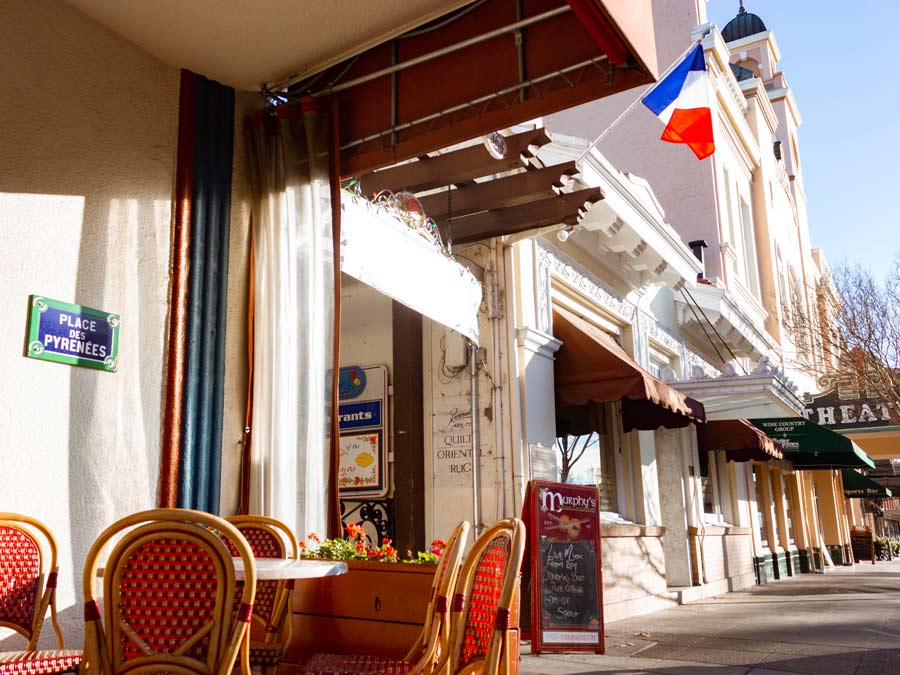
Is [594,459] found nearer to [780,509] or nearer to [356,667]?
[356,667]

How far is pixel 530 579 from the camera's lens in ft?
22.3

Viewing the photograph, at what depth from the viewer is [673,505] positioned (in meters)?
11.4

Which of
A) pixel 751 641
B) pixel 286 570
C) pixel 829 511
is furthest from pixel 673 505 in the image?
pixel 829 511

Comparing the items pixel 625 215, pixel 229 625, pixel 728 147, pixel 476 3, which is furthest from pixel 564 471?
pixel 728 147

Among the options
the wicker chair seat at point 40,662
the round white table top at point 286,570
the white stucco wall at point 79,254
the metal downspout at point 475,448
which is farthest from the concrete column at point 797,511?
the wicker chair seat at point 40,662

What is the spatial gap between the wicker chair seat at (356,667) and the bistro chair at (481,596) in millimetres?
231

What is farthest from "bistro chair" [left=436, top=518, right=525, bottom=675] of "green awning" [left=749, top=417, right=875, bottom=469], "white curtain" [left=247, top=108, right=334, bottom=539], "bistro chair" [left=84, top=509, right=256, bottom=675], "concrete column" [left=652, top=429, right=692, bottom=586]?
"green awning" [left=749, top=417, right=875, bottom=469]

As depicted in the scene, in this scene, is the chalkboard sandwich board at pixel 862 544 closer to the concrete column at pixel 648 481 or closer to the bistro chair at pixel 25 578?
the concrete column at pixel 648 481

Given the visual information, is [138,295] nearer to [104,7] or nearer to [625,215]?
[104,7]

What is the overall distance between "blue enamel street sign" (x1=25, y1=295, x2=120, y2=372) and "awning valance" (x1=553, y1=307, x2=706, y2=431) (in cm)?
502

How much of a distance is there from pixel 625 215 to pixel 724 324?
5.73 meters

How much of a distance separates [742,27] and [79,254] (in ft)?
102

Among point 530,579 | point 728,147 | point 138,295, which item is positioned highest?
point 728,147

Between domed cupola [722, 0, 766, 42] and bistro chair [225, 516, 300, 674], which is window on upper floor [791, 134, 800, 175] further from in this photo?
bistro chair [225, 516, 300, 674]
